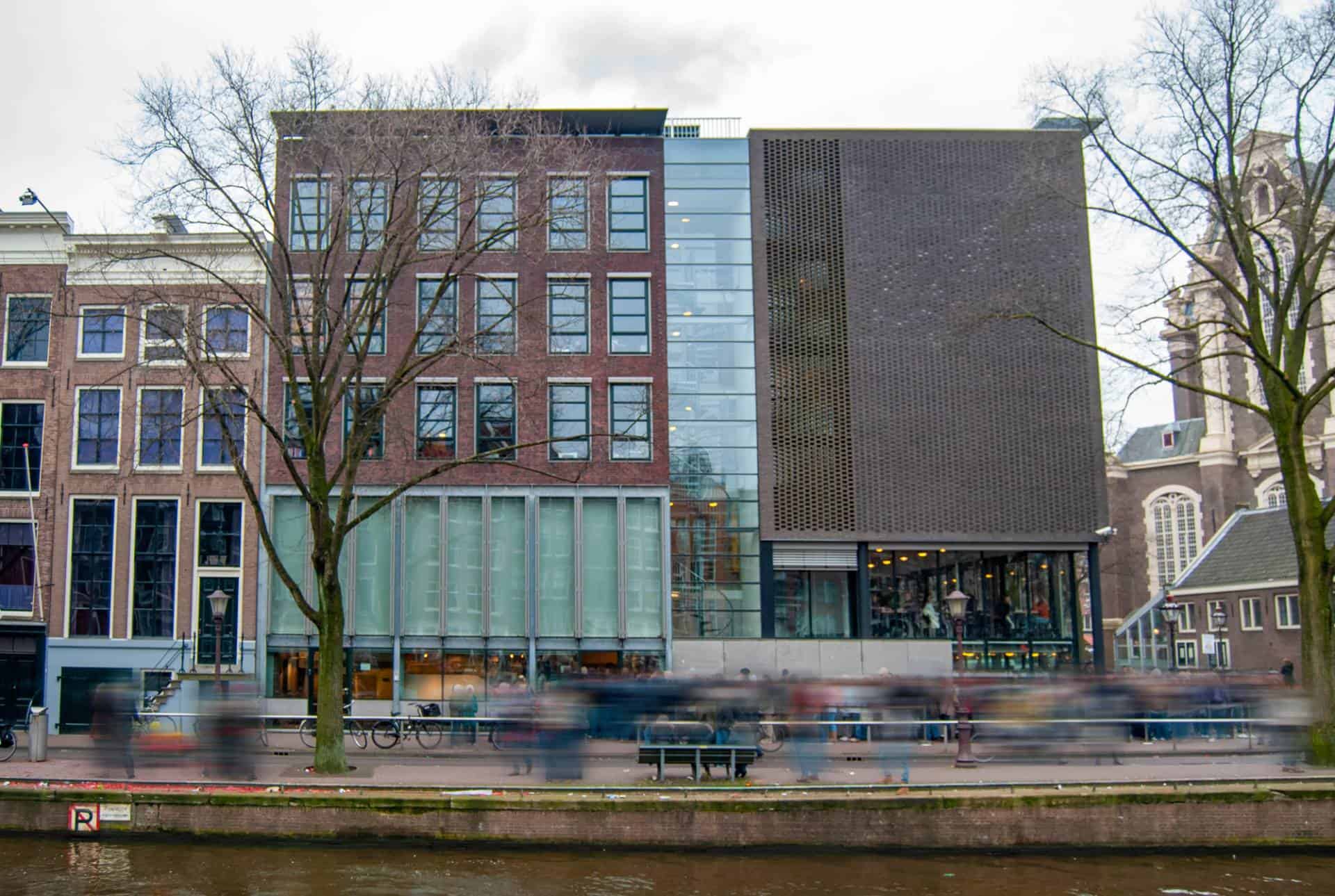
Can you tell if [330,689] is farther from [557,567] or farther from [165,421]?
[165,421]

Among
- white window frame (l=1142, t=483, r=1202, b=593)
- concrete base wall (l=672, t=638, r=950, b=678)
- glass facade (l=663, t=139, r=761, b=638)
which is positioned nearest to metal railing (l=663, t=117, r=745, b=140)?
glass facade (l=663, t=139, r=761, b=638)

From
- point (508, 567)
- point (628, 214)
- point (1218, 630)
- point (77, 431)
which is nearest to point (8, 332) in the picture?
point (77, 431)

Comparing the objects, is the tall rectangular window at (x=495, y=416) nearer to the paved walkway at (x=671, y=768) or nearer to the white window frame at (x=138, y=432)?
the white window frame at (x=138, y=432)

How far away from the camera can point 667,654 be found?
118 feet

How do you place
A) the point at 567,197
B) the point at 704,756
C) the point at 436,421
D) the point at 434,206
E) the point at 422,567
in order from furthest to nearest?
Result: the point at 436,421 < the point at 422,567 < the point at 567,197 < the point at 434,206 < the point at 704,756

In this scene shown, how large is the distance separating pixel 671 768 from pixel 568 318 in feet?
56.2

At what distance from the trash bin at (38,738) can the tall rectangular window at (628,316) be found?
18.7 metres

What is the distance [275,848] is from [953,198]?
2868 cm

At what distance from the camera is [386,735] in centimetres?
2761

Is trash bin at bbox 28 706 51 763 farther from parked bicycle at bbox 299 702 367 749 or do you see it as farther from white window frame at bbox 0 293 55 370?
white window frame at bbox 0 293 55 370

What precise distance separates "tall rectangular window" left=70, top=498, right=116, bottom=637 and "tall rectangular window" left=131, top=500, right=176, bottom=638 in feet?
2.45

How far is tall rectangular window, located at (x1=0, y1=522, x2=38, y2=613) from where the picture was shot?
1384 inches

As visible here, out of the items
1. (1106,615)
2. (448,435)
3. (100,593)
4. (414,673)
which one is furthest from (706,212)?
(1106,615)

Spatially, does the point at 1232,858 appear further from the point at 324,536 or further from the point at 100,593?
the point at 100,593
